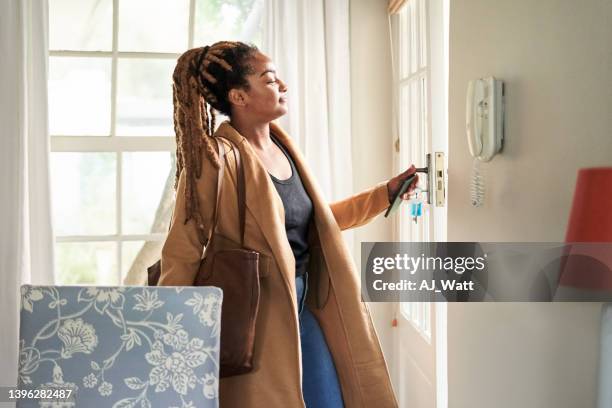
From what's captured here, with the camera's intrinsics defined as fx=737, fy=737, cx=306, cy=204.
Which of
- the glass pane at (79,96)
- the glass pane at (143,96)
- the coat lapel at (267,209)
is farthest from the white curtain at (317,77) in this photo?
the coat lapel at (267,209)

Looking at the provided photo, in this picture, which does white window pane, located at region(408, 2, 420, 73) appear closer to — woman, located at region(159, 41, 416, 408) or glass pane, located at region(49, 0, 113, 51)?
woman, located at region(159, 41, 416, 408)

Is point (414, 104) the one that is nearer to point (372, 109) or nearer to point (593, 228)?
point (372, 109)

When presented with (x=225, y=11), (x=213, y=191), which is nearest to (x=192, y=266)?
(x=213, y=191)

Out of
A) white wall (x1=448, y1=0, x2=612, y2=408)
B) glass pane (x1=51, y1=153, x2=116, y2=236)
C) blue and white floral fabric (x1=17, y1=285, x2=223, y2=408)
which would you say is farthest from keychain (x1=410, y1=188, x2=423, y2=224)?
glass pane (x1=51, y1=153, x2=116, y2=236)

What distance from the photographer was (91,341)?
4.88 ft

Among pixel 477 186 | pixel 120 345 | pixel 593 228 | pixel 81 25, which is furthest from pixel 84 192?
pixel 593 228

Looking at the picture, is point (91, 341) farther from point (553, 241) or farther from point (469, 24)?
point (469, 24)

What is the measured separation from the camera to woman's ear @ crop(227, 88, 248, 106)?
212cm

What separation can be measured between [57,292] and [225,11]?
75.5 inches

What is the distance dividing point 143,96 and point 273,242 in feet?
4.71

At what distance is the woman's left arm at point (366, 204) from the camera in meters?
2.35

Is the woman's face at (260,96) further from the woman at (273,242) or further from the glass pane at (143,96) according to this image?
the glass pane at (143,96)

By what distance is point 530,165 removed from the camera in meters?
1.45

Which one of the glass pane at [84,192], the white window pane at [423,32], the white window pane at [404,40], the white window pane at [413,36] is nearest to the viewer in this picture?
the white window pane at [423,32]
